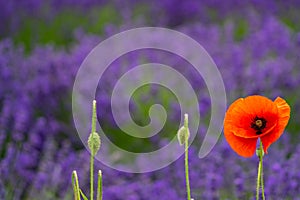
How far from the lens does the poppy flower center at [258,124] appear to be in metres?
1.38

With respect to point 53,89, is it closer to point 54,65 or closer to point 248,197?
point 54,65

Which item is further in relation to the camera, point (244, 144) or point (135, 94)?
point (135, 94)

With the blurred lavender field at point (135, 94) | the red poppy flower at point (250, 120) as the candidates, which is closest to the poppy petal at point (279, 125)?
the red poppy flower at point (250, 120)

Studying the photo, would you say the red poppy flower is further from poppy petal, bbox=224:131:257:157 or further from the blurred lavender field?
the blurred lavender field

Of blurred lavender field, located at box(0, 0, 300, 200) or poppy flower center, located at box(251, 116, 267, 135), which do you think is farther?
blurred lavender field, located at box(0, 0, 300, 200)

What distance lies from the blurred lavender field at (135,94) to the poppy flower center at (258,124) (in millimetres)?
620

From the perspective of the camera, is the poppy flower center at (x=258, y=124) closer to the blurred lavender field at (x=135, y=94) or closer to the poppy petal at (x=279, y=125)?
the poppy petal at (x=279, y=125)

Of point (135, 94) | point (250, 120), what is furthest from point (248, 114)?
point (135, 94)

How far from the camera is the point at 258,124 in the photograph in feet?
4.55

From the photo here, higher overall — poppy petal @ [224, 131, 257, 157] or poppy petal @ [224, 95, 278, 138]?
poppy petal @ [224, 95, 278, 138]

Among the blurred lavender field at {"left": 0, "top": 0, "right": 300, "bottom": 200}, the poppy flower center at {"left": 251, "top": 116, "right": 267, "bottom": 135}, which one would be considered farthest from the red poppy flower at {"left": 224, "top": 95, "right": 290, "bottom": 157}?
the blurred lavender field at {"left": 0, "top": 0, "right": 300, "bottom": 200}

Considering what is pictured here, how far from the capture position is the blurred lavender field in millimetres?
2289

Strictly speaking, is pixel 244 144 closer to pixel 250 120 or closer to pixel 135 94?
pixel 250 120

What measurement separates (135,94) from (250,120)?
5.59ft
